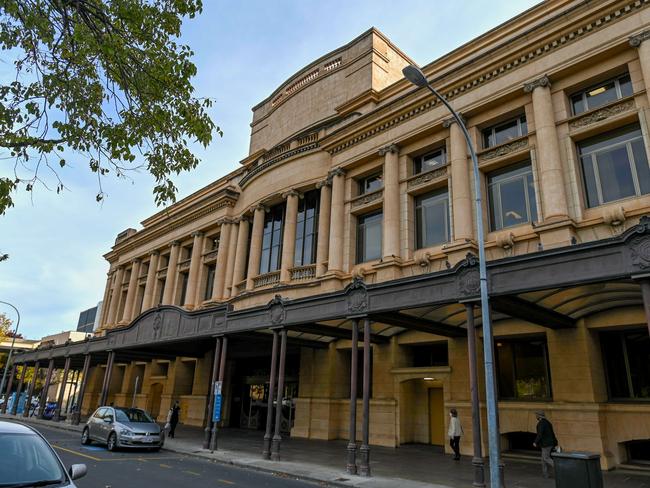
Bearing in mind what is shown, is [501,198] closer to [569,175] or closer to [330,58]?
[569,175]

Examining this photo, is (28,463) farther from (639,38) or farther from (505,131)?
(639,38)

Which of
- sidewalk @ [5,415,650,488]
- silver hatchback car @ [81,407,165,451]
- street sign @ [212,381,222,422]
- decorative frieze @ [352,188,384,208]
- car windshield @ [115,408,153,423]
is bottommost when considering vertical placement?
sidewalk @ [5,415,650,488]

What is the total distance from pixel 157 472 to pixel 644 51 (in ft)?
62.2

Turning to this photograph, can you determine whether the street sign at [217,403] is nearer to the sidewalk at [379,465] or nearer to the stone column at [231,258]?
the sidewalk at [379,465]

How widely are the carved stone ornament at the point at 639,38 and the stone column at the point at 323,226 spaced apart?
13488 mm

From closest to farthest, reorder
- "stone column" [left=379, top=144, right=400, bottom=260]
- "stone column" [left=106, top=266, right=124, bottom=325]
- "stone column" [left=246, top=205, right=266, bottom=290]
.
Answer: "stone column" [left=379, top=144, right=400, bottom=260], "stone column" [left=246, top=205, right=266, bottom=290], "stone column" [left=106, top=266, right=124, bottom=325]

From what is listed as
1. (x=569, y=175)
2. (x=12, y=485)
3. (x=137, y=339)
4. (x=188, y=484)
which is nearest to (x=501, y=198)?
(x=569, y=175)

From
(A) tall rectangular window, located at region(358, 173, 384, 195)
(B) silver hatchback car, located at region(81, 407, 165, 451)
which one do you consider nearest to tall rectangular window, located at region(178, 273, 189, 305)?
(B) silver hatchback car, located at region(81, 407, 165, 451)

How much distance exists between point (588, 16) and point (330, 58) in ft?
50.4

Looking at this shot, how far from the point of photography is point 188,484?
440 inches

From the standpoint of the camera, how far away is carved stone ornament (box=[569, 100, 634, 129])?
1488cm

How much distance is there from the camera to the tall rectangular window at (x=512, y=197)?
16.9 meters

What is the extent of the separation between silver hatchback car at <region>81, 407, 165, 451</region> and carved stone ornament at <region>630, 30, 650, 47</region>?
21206 mm

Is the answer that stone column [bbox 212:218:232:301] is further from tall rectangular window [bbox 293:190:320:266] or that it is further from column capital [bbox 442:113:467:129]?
column capital [bbox 442:113:467:129]
